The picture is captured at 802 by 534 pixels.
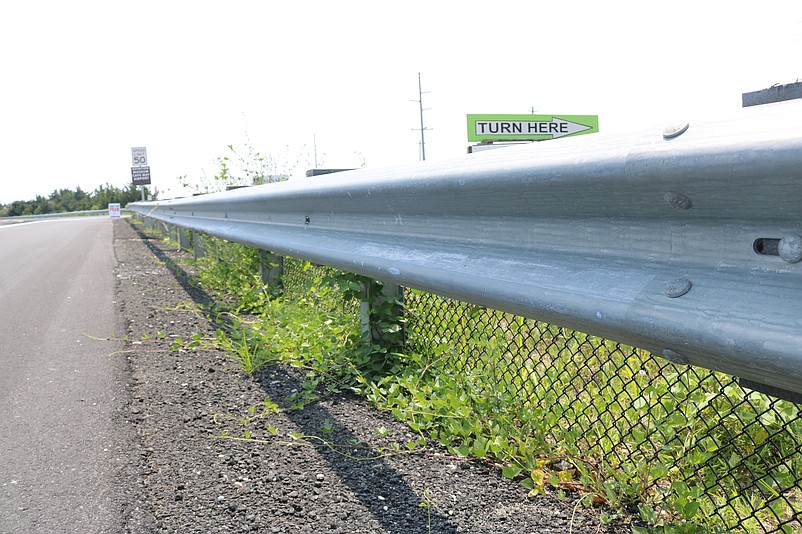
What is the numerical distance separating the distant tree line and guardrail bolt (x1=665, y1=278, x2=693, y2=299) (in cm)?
6705

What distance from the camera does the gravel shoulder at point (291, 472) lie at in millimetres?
2189

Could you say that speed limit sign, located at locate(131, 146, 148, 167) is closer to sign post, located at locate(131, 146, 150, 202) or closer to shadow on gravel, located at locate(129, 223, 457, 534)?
sign post, located at locate(131, 146, 150, 202)

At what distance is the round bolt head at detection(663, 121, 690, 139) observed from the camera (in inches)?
48.0

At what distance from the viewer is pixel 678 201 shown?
1.23 meters

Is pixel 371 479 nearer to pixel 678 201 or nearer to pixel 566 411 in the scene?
pixel 566 411

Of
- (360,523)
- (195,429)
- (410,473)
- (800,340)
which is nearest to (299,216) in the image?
(195,429)

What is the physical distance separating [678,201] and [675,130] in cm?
13

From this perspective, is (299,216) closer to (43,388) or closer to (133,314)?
(43,388)

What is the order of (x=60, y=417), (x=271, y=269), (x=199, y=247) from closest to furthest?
1. (x=60, y=417)
2. (x=271, y=269)
3. (x=199, y=247)

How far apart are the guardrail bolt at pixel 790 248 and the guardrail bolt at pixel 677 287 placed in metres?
0.17

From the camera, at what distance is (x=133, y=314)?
5.79m

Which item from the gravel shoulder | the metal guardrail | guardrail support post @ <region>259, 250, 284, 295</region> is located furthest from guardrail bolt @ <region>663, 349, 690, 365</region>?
guardrail support post @ <region>259, 250, 284, 295</region>

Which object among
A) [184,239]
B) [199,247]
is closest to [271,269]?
[199,247]

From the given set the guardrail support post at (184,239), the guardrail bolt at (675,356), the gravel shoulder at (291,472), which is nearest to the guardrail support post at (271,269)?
the gravel shoulder at (291,472)
